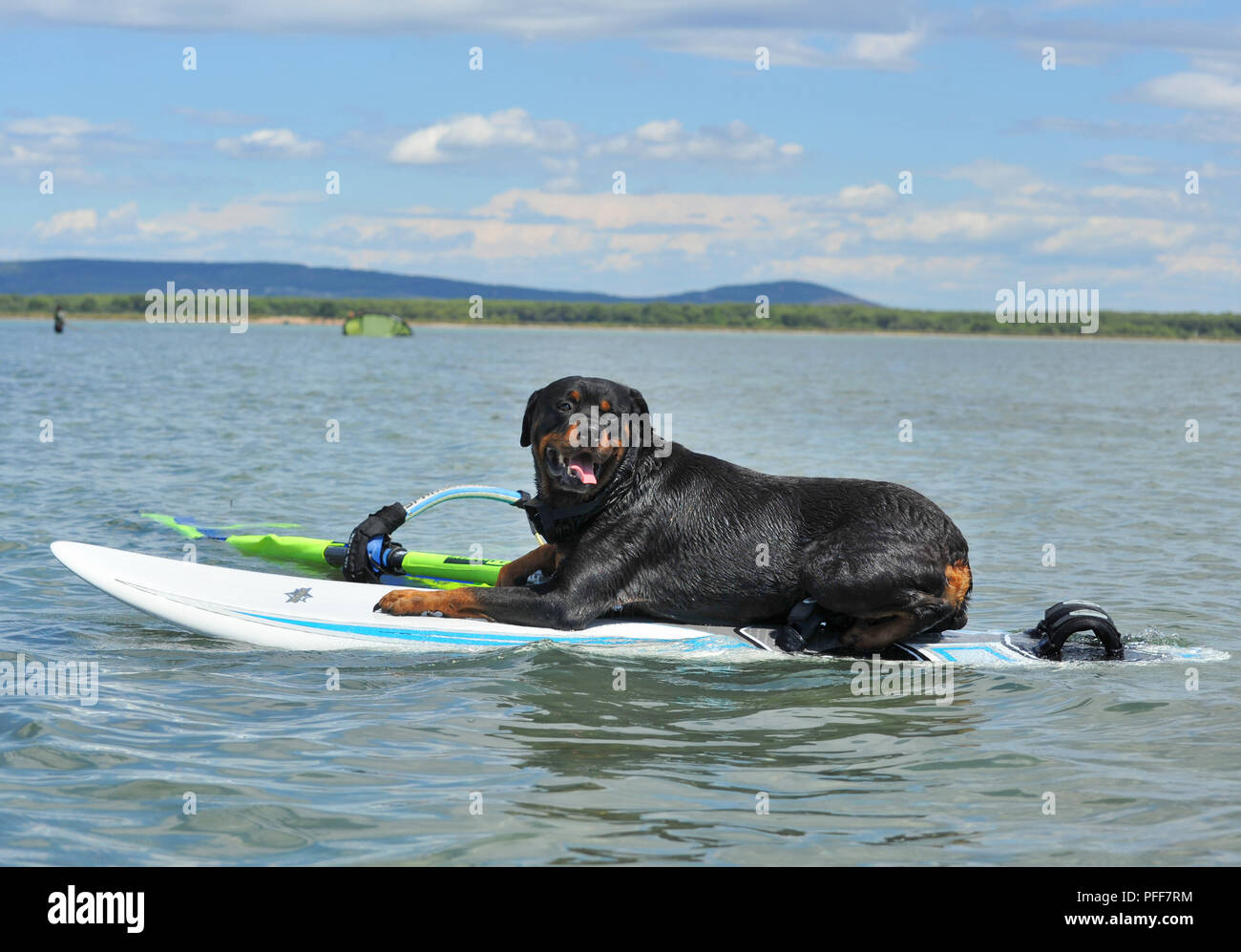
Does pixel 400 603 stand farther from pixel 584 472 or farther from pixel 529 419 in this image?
pixel 584 472

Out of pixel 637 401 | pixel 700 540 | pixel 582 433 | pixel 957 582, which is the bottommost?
pixel 957 582

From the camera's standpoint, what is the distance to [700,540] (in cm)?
835

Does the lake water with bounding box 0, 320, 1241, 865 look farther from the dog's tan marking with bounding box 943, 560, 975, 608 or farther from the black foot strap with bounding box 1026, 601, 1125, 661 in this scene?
the dog's tan marking with bounding box 943, 560, 975, 608

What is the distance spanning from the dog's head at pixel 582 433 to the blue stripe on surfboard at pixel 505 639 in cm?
101

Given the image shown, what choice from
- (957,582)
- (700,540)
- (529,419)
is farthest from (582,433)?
(957,582)

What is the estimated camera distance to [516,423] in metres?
29.3

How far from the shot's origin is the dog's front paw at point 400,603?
8758 millimetres

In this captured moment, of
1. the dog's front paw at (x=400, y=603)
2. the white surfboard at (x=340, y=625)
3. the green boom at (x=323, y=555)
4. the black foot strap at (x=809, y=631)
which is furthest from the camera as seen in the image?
the green boom at (x=323, y=555)

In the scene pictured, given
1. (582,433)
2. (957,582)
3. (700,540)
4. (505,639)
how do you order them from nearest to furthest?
(582,433), (957,582), (700,540), (505,639)

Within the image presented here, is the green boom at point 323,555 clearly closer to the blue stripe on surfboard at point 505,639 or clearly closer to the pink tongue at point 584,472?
the blue stripe on surfboard at point 505,639

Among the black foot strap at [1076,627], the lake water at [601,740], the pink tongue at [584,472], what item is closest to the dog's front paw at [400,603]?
the lake water at [601,740]

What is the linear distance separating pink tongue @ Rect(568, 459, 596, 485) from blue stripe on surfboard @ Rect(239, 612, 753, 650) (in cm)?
110

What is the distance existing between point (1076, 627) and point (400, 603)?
14.8 feet
